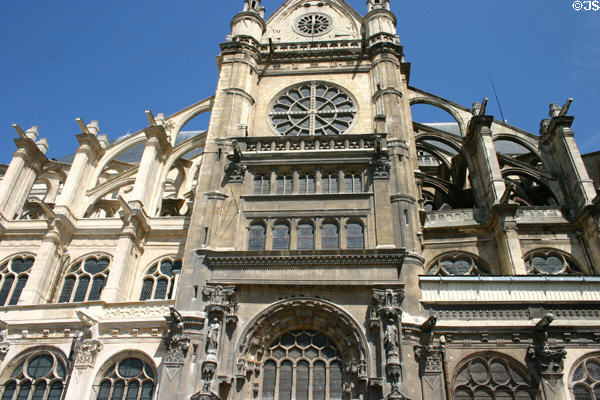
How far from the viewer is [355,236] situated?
1934 centimetres

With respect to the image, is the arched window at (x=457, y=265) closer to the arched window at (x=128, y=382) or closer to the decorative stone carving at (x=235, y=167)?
the decorative stone carving at (x=235, y=167)

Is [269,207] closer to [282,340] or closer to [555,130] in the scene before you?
[282,340]

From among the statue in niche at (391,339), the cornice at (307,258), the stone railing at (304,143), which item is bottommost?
the statue in niche at (391,339)

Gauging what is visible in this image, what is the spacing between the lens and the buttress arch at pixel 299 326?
16.6 meters

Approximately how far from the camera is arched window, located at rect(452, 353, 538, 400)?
15820 millimetres

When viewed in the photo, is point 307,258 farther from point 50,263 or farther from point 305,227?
point 50,263

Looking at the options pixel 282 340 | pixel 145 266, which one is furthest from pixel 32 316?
pixel 282 340

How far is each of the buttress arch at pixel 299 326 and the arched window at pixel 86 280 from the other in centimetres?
774

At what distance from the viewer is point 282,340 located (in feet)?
57.2

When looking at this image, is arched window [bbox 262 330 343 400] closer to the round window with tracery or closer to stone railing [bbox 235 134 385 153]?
stone railing [bbox 235 134 385 153]

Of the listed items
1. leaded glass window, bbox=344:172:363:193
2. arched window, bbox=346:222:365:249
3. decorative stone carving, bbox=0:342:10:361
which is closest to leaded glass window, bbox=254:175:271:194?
leaded glass window, bbox=344:172:363:193

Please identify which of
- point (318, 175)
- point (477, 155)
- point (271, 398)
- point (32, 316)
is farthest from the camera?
point (477, 155)

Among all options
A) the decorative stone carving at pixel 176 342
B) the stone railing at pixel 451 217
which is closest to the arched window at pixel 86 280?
A: the decorative stone carving at pixel 176 342

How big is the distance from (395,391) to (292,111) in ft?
49.4
